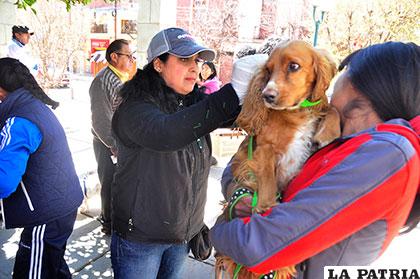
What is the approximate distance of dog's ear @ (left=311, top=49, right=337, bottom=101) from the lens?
165 cm

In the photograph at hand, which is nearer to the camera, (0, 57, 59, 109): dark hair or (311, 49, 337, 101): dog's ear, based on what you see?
(311, 49, 337, 101): dog's ear

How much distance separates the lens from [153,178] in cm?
199

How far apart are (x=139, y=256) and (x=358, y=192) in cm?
146

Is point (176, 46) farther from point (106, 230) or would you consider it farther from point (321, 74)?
point (106, 230)

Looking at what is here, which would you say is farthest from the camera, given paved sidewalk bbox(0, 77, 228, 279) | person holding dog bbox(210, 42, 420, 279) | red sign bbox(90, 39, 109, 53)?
red sign bbox(90, 39, 109, 53)

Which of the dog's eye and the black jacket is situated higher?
the dog's eye

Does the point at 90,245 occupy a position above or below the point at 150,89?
below

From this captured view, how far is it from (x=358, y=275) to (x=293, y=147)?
655mm

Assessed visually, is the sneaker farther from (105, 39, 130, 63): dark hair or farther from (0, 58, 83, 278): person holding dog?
(105, 39, 130, 63): dark hair

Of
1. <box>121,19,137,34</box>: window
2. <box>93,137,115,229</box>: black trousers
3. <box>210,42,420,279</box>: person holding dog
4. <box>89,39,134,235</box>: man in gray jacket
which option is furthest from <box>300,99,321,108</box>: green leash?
<box>121,19,137,34</box>: window

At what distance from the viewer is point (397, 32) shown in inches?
473

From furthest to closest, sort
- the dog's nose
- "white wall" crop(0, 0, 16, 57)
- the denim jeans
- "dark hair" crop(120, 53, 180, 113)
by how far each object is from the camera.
A: "white wall" crop(0, 0, 16, 57)
the denim jeans
"dark hair" crop(120, 53, 180, 113)
the dog's nose

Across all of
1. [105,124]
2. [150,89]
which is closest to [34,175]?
[150,89]

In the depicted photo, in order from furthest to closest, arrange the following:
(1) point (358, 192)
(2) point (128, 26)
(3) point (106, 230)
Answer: (2) point (128, 26) < (3) point (106, 230) < (1) point (358, 192)
